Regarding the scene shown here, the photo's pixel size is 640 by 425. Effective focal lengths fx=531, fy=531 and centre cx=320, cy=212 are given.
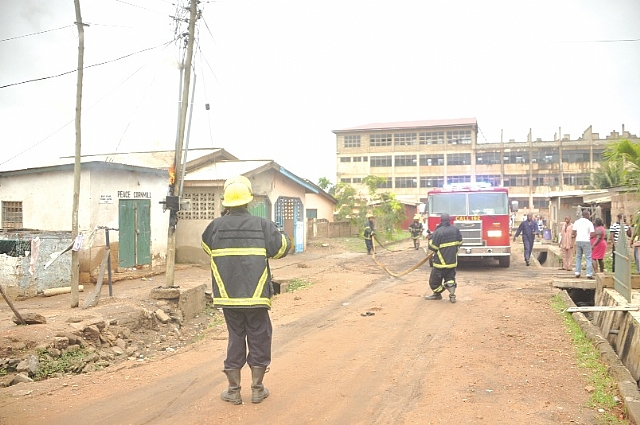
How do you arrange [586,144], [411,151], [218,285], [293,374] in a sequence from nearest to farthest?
[218,285], [293,374], [586,144], [411,151]

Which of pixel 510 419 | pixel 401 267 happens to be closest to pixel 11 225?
pixel 401 267

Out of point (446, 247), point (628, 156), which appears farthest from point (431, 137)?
point (446, 247)

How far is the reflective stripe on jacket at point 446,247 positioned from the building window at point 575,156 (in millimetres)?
52665

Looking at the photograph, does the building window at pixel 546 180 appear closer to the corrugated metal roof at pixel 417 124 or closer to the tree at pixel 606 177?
the corrugated metal roof at pixel 417 124

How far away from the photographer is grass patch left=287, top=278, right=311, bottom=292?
13.9 meters

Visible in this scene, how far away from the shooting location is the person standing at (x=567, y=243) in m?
Result: 15.6

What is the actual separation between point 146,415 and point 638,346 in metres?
6.53

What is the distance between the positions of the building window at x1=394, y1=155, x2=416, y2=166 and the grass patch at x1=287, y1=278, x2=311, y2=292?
163ft

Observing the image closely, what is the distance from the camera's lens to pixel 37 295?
38.3 feet

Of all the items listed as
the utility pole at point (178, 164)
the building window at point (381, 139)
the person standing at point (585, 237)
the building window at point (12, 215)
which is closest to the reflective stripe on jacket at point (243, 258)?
the utility pole at point (178, 164)

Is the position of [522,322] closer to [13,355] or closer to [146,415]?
[146,415]

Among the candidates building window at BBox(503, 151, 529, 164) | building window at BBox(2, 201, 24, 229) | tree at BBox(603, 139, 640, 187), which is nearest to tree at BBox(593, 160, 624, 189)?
building window at BBox(503, 151, 529, 164)

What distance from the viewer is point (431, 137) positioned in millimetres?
61875

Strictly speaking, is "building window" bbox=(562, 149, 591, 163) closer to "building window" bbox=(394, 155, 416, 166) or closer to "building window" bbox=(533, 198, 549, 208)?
"building window" bbox=(533, 198, 549, 208)
